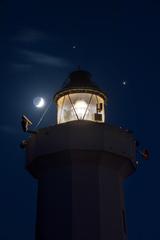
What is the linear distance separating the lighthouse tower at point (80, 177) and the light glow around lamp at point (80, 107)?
0.08 ft

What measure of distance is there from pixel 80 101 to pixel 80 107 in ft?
0.53

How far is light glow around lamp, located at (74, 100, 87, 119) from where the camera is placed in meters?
11.8

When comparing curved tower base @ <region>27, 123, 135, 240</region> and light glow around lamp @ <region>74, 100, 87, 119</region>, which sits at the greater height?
light glow around lamp @ <region>74, 100, 87, 119</region>

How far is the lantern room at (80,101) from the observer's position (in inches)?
464

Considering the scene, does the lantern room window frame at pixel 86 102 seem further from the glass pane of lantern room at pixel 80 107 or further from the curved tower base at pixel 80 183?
the curved tower base at pixel 80 183

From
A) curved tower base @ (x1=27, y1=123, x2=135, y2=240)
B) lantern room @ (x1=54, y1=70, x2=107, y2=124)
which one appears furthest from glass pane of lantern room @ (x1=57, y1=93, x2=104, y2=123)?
curved tower base @ (x1=27, y1=123, x2=135, y2=240)

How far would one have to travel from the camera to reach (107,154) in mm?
11102

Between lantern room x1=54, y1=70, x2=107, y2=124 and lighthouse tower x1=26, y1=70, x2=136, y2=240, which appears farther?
lantern room x1=54, y1=70, x2=107, y2=124

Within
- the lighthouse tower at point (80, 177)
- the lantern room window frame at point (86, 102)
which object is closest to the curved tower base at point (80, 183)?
the lighthouse tower at point (80, 177)

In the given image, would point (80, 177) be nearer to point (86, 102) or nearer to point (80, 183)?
point (80, 183)

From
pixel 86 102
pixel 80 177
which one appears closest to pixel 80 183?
pixel 80 177

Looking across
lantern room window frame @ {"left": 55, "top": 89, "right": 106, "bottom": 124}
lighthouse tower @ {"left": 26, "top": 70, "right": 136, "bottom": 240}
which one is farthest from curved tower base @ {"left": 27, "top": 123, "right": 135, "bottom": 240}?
lantern room window frame @ {"left": 55, "top": 89, "right": 106, "bottom": 124}

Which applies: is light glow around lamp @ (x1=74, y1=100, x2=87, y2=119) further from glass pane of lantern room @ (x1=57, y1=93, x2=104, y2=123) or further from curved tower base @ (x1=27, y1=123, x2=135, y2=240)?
curved tower base @ (x1=27, y1=123, x2=135, y2=240)

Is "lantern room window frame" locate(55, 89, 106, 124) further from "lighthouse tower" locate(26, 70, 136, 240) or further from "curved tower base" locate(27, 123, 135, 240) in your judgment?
"curved tower base" locate(27, 123, 135, 240)
